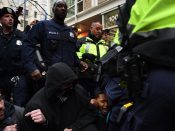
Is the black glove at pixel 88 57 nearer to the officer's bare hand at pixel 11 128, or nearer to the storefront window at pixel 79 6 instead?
the officer's bare hand at pixel 11 128

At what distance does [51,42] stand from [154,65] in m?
2.55

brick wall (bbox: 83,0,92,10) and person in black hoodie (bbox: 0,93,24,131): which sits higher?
brick wall (bbox: 83,0,92,10)

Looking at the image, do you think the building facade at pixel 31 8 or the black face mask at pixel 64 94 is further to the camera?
the building facade at pixel 31 8

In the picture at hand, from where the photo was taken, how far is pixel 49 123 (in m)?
3.43

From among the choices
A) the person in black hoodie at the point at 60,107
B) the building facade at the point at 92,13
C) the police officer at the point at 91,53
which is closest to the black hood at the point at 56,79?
the person in black hoodie at the point at 60,107

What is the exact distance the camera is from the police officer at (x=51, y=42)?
15.0 ft

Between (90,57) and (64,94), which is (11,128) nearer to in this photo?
(64,94)

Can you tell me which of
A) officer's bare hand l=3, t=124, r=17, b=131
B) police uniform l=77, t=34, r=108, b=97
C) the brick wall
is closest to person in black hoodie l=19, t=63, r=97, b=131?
officer's bare hand l=3, t=124, r=17, b=131

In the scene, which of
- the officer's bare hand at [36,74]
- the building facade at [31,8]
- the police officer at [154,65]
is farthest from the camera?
the building facade at [31,8]

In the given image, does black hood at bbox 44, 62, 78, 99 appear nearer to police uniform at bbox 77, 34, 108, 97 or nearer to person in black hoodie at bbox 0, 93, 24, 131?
person in black hoodie at bbox 0, 93, 24, 131

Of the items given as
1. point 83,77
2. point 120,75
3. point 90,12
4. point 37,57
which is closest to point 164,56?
point 120,75

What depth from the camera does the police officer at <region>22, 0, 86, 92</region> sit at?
456 centimetres

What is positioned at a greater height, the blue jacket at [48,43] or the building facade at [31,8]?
the building facade at [31,8]

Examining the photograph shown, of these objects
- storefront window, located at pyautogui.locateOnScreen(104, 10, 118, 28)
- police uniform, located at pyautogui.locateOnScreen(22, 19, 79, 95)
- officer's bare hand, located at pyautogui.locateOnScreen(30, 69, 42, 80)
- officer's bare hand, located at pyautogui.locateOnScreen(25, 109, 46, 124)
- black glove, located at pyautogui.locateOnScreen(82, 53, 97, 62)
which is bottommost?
officer's bare hand, located at pyautogui.locateOnScreen(25, 109, 46, 124)
